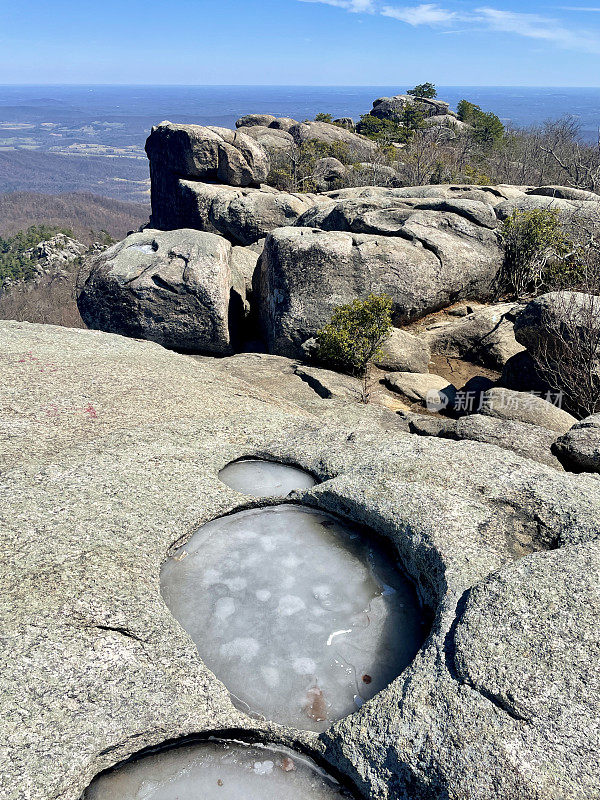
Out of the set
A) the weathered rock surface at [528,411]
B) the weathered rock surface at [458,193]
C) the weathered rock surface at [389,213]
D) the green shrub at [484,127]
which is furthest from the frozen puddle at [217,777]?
the green shrub at [484,127]

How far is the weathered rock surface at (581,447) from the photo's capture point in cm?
941

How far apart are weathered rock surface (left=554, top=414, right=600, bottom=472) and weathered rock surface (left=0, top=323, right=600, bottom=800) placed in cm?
124

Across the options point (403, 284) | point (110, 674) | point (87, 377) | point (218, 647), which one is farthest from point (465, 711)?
point (403, 284)

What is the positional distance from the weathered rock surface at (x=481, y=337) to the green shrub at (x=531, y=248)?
2427 mm

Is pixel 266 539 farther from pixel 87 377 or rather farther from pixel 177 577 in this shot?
pixel 87 377

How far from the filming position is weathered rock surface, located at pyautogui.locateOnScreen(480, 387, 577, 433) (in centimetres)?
1126

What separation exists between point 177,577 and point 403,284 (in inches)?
548

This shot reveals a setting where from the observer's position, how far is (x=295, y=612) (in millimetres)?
6246

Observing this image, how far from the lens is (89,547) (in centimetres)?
640

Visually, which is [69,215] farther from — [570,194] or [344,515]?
[344,515]

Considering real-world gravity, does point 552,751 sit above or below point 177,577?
above

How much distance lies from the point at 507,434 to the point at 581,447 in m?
1.22

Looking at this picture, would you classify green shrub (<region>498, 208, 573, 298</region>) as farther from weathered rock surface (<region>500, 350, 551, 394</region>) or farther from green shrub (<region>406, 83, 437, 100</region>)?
green shrub (<region>406, 83, 437, 100</region>)

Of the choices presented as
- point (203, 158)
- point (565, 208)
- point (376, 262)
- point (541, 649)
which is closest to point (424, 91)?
point (203, 158)
